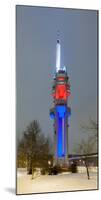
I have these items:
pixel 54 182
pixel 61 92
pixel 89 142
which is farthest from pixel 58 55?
pixel 54 182

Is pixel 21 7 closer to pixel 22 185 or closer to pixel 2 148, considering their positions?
pixel 2 148

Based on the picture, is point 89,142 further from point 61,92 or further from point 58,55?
point 58,55

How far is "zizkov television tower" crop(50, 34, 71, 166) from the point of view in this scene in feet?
11.5

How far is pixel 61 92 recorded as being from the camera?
11.6 feet

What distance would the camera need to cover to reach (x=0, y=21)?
340 cm

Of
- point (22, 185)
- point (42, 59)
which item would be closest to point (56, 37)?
point (42, 59)

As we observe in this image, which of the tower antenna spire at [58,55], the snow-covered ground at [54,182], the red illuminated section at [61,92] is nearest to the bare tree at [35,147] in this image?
the snow-covered ground at [54,182]

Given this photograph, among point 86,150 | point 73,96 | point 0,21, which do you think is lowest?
point 86,150

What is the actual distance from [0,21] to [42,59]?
16.0 inches

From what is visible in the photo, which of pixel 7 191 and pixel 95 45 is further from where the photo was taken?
pixel 95 45

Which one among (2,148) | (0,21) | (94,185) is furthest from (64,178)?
(0,21)

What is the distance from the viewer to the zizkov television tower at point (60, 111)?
352cm

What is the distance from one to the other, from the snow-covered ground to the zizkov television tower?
116 mm

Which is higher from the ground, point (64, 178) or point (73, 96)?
point (73, 96)
